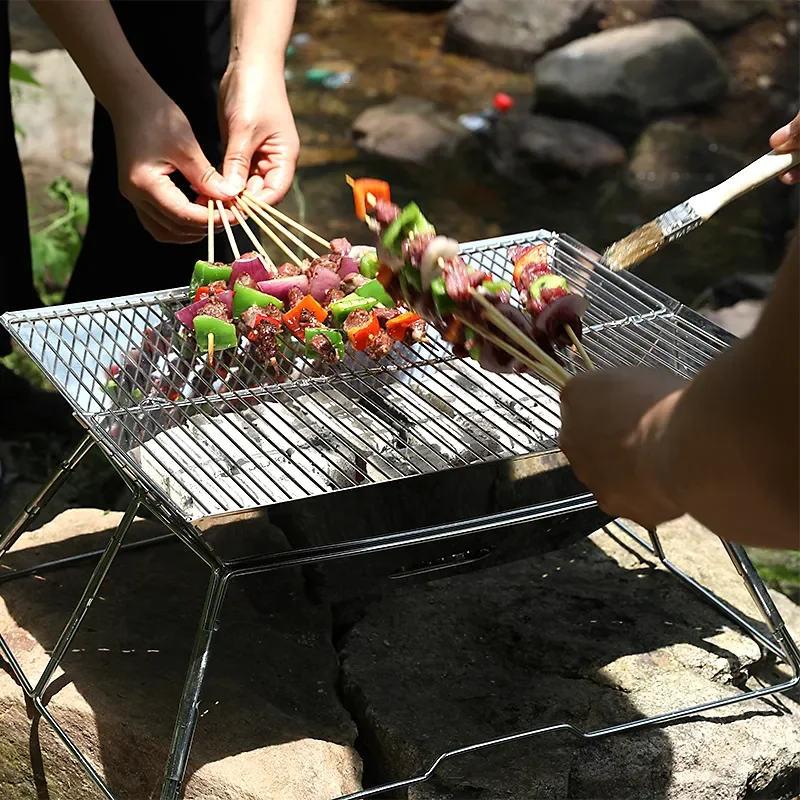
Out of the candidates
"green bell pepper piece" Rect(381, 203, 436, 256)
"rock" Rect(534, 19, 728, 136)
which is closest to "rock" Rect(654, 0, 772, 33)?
"rock" Rect(534, 19, 728, 136)

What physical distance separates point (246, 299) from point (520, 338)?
0.96m

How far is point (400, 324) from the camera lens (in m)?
2.88

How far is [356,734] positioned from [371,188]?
4.35 feet

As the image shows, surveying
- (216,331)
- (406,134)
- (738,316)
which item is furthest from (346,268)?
(406,134)

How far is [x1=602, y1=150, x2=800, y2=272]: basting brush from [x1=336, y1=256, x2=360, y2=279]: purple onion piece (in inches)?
28.0

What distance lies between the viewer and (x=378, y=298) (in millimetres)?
2943

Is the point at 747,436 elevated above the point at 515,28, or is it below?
above

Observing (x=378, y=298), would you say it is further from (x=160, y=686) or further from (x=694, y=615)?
(x=694, y=615)

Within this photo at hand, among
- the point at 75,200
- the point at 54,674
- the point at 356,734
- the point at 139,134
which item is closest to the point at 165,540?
the point at 54,674

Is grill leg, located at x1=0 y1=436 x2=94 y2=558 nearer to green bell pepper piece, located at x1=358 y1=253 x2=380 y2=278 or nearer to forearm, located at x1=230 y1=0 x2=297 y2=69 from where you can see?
green bell pepper piece, located at x1=358 y1=253 x2=380 y2=278

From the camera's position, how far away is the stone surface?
7.27 metres

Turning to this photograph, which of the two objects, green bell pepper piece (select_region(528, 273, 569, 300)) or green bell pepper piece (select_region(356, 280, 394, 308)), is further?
green bell pepper piece (select_region(356, 280, 394, 308))

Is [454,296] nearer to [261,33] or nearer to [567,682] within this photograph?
[567,682]

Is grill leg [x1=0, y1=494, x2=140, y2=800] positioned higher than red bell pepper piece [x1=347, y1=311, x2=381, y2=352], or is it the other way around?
red bell pepper piece [x1=347, y1=311, x2=381, y2=352]
